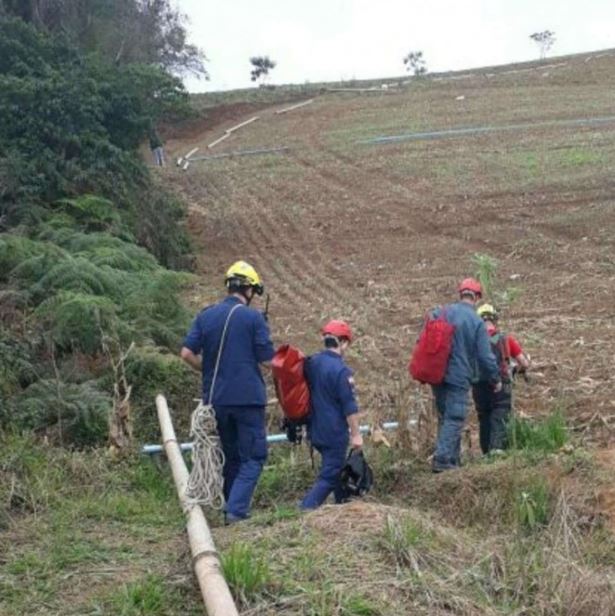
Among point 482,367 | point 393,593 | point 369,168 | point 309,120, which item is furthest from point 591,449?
point 309,120

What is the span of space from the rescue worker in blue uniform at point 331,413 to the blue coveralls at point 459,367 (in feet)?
3.26

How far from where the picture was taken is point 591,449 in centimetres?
796

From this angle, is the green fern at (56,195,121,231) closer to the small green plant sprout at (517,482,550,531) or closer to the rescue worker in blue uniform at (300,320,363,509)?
the rescue worker in blue uniform at (300,320,363,509)

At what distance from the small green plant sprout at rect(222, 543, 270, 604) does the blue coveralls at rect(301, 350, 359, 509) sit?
2.22m

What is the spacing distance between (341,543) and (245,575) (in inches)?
28.7

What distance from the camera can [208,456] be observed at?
7.23 meters

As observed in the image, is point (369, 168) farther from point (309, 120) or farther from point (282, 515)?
point (282, 515)

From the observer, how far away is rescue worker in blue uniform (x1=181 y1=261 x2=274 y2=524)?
7.26 metres

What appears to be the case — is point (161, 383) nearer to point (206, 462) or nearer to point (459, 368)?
point (206, 462)

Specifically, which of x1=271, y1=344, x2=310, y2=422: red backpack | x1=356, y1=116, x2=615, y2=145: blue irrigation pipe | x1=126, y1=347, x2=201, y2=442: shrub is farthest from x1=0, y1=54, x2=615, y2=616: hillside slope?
x1=356, y1=116, x2=615, y2=145: blue irrigation pipe

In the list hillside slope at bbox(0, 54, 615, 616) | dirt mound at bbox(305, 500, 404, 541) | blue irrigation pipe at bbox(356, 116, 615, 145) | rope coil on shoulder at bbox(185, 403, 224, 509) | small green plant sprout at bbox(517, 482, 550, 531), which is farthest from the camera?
blue irrigation pipe at bbox(356, 116, 615, 145)

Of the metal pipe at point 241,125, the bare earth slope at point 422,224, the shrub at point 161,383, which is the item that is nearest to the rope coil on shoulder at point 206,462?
the shrub at point 161,383

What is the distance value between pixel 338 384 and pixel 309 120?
3796 centimetres

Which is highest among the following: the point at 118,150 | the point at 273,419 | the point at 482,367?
the point at 118,150
